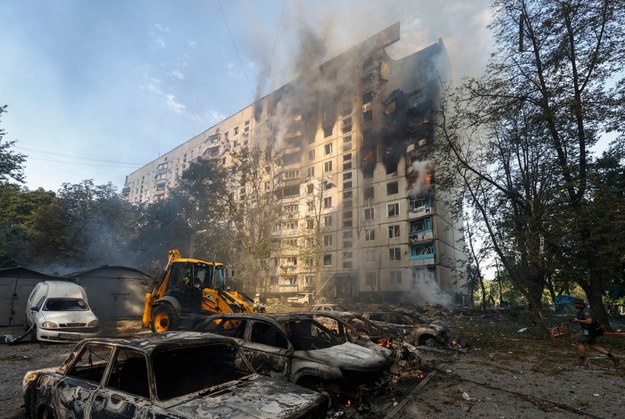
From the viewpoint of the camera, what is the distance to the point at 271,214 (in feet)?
117

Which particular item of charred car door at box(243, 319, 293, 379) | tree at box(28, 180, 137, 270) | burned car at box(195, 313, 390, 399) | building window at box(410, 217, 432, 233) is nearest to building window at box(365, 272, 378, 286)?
building window at box(410, 217, 432, 233)

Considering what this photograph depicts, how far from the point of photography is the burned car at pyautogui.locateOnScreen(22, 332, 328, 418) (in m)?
3.01

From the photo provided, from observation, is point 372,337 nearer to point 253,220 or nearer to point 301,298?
point 253,220

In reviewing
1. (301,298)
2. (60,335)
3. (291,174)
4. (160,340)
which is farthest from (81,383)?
(291,174)

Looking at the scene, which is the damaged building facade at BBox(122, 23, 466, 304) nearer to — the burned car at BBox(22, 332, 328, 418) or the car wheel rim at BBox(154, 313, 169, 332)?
the car wheel rim at BBox(154, 313, 169, 332)

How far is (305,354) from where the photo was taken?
16.7ft

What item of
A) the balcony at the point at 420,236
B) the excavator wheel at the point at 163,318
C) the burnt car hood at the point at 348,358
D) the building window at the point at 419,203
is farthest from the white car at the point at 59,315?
the building window at the point at 419,203

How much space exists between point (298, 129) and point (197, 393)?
173ft

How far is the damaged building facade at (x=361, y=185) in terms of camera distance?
121 ft

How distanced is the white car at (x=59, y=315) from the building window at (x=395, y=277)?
3162cm

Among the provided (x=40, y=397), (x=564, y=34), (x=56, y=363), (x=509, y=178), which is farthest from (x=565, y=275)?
(x=56, y=363)

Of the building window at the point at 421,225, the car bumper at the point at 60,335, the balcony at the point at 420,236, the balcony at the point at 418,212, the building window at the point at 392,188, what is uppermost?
the building window at the point at 392,188

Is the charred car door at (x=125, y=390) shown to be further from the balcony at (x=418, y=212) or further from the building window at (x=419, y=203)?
the building window at (x=419, y=203)

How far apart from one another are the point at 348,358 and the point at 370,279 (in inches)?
1402
